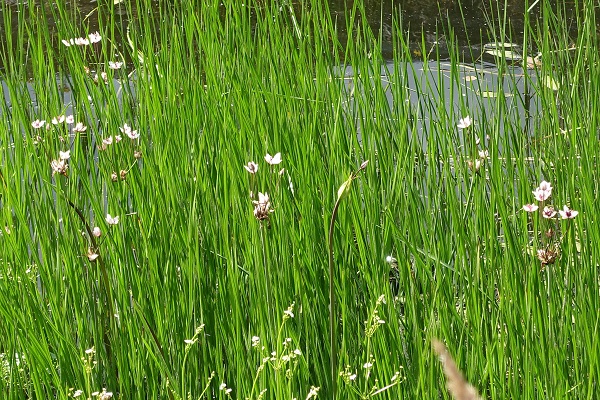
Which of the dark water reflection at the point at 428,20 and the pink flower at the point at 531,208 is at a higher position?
the dark water reflection at the point at 428,20

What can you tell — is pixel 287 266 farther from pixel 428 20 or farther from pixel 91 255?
pixel 428 20

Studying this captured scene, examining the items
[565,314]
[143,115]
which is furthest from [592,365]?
[143,115]

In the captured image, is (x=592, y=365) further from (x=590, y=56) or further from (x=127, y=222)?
(x=127, y=222)

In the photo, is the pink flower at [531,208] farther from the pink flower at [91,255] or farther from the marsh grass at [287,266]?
the pink flower at [91,255]

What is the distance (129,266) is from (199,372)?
0.28 meters

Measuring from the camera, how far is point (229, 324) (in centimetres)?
149

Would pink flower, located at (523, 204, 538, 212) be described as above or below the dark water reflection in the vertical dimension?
below

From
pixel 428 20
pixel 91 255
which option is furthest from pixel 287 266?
pixel 428 20

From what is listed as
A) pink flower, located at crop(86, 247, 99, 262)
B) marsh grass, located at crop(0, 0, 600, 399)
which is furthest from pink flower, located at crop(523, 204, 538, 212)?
pink flower, located at crop(86, 247, 99, 262)

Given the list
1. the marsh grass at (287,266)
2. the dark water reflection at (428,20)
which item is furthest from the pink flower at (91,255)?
the dark water reflection at (428,20)

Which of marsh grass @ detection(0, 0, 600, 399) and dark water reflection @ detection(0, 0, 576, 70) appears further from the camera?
dark water reflection @ detection(0, 0, 576, 70)

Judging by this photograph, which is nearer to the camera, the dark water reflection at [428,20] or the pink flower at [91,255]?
the pink flower at [91,255]

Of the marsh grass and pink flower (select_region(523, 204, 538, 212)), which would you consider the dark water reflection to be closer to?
the marsh grass

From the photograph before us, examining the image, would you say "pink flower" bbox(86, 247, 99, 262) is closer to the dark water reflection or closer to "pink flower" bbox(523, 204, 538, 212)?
"pink flower" bbox(523, 204, 538, 212)
